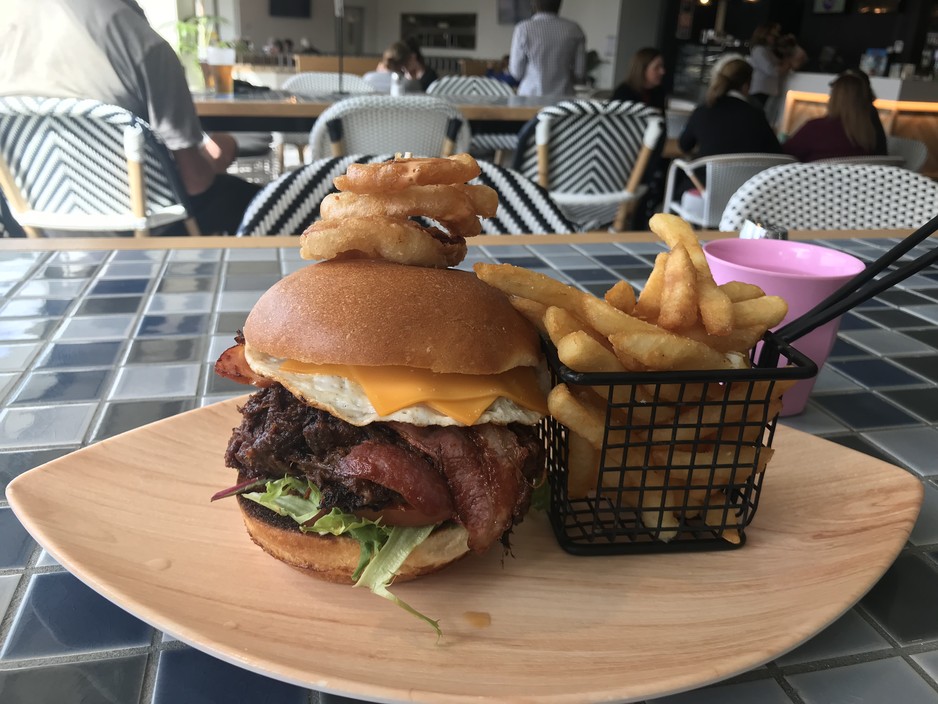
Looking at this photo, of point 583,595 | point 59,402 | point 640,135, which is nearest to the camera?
point 583,595

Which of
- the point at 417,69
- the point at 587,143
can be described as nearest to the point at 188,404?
the point at 587,143

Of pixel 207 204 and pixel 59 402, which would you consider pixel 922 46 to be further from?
pixel 59 402

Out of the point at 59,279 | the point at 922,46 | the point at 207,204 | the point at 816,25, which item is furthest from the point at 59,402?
the point at 816,25

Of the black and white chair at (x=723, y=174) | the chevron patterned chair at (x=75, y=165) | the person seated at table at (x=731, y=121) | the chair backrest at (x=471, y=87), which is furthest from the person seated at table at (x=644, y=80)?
the chevron patterned chair at (x=75, y=165)

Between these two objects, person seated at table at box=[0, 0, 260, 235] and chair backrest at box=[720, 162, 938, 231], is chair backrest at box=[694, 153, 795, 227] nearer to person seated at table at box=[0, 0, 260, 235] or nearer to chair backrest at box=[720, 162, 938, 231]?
chair backrest at box=[720, 162, 938, 231]

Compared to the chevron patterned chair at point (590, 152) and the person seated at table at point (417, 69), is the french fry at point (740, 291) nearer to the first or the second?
the chevron patterned chair at point (590, 152)

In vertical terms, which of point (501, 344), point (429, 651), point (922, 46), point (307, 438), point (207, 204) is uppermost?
point (922, 46)

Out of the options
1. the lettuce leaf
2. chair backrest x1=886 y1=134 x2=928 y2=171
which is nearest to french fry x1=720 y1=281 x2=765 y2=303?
the lettuce leaf

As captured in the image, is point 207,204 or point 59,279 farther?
point 207,204
